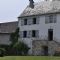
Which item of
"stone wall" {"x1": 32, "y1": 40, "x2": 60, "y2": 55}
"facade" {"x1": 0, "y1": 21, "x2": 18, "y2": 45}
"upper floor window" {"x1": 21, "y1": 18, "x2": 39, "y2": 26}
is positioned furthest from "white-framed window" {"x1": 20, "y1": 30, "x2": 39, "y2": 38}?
"facade" {"x1": 0, "y1": 21, "x2": 18, "y2": 45}

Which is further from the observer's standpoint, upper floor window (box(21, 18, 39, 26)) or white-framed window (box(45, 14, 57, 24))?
upper floor window (box(21, 18, 39, 26))

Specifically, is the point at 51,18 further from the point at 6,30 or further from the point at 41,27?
the point at 6,30

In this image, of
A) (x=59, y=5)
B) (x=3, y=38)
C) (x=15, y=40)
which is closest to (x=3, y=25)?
(x=3, y=38)

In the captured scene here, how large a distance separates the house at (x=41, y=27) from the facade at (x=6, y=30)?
6.91 m

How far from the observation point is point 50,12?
194 ft

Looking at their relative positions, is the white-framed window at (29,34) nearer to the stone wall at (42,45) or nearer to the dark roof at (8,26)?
the stone wall at (42,45)

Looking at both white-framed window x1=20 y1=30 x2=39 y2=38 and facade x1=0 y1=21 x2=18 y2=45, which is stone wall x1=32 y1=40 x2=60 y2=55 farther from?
facade x1=0 y1=21 x2=18 y2=45

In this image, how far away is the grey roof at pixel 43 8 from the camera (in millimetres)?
60106

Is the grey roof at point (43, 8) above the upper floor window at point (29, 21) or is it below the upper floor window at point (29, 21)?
above

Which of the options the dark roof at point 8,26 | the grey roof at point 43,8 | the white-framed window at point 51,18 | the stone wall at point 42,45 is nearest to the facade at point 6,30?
the dark roof at point 8,26

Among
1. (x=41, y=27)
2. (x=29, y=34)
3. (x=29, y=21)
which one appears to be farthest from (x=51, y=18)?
(x=29, y=34)

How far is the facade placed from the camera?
7188cm

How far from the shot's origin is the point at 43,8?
6331 cm

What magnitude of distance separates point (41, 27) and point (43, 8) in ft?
16.6
